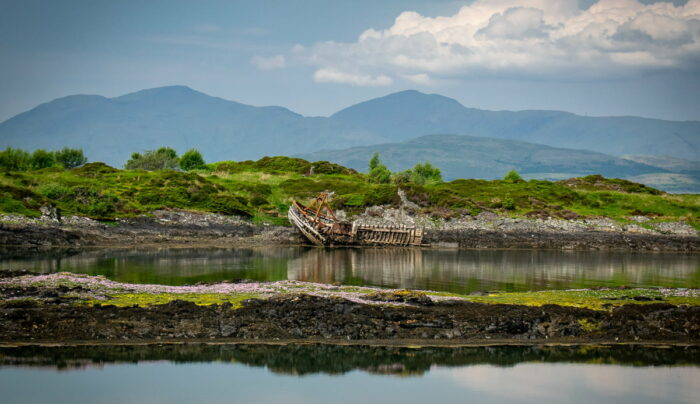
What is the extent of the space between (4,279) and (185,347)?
14.0 metres

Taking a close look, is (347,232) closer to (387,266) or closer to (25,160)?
(387,266)

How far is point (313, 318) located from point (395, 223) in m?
49.9

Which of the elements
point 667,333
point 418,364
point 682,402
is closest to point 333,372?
point 418,364

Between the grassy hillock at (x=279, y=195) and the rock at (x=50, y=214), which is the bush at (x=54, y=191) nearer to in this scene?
the grassy hillock at (x=279, y=195)

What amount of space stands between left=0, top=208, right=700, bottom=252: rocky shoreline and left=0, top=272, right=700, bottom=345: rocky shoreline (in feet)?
100

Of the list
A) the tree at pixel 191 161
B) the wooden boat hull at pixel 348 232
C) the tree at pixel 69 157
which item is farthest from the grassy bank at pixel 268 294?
the tree at pixel 69 157

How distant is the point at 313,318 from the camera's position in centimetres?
3059

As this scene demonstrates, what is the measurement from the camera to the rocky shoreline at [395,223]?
209 ft

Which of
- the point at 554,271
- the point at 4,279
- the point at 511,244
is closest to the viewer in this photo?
the point at 4,279

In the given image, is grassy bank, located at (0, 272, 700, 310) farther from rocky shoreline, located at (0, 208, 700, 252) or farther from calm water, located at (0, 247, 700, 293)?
rocky shoreline, located at (0, 208, 700, 252)

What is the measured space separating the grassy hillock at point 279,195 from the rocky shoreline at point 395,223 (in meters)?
2.18

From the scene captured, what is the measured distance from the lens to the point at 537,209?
8462 cm

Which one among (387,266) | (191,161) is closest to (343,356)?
(387,266)

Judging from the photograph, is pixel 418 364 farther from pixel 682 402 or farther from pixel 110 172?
pixel 110 172
